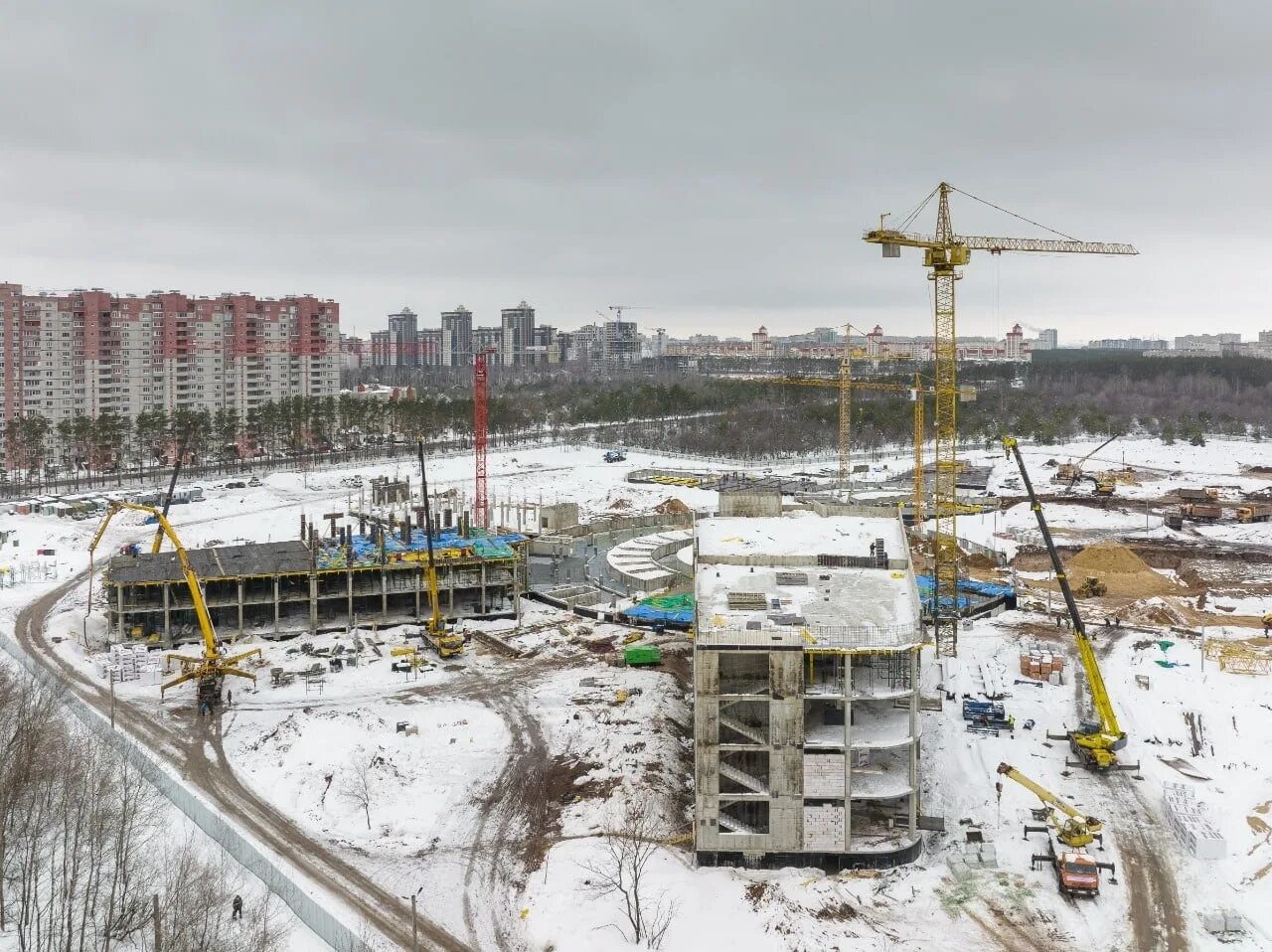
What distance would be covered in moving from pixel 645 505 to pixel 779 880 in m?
43.2

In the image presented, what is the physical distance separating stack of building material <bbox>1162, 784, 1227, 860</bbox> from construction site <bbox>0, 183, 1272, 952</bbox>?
84mm

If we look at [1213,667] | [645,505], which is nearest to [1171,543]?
[1213,667]

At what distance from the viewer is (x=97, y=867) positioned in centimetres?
1734

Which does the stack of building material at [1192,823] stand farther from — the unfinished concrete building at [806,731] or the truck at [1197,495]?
the truck at [1197,495]

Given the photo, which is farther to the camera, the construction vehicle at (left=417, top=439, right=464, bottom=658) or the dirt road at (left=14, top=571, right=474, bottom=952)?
the construction vehicle at (left=417, top=439, right=464, bottom=658)

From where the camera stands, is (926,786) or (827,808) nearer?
(827,808)

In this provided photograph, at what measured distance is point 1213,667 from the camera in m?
31.7

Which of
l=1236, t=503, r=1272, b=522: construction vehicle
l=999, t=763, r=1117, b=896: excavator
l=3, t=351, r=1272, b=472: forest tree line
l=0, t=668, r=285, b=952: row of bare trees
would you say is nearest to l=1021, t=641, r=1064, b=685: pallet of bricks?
l=999, t=763, r=1117, b=896: excavator

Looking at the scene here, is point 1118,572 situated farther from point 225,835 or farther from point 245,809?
point 225,835

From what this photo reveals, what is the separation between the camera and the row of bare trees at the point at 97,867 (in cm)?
1631

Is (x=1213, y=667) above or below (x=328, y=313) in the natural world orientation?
below

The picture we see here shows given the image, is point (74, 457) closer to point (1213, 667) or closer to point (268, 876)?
point (268, 876)

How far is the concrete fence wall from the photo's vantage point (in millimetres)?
17969

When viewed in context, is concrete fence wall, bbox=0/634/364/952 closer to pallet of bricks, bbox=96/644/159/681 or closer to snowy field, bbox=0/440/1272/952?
snowy field, bbox=0/440/1272/952
